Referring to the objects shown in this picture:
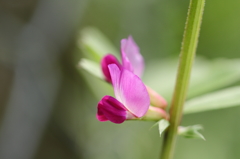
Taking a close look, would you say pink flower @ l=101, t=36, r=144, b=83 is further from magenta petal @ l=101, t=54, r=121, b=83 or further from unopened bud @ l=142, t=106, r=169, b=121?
unopened bud @ l=142, t=106, r=169, b=121

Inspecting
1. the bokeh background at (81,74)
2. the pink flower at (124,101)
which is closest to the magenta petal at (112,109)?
the pink flower at (124,101)

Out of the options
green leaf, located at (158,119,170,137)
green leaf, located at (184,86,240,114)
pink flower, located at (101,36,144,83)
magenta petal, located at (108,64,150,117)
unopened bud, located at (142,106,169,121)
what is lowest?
green leaf, located at (158,119,170,137)

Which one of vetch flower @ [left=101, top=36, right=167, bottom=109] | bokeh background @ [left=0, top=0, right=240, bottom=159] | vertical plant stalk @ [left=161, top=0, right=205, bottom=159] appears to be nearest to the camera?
vertical plant stalk @ [left=161, top=0, right=205, bottom=159]

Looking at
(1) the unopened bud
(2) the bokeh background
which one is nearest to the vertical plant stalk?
(1) the unopened bud

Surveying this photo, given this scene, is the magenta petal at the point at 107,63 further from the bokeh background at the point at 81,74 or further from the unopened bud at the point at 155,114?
the bokeh background at the point at 81,74

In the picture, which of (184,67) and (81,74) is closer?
(184,67)

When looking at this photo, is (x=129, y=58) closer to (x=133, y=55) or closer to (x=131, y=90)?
(x=133, y=55)

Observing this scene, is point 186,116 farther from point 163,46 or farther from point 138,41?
point 138,41

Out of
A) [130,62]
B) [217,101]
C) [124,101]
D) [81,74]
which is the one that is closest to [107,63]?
[130,62]
